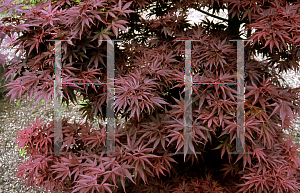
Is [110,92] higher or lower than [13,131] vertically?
higher

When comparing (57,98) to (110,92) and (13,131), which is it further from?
(13,131)

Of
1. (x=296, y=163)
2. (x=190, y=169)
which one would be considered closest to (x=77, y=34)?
(x=190, y=169)

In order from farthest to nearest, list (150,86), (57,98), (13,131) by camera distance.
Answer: (13,131) → (57,98) → (150,86)

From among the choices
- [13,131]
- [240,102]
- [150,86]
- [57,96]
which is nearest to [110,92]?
[150,86]

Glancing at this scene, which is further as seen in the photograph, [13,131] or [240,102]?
[13,131]

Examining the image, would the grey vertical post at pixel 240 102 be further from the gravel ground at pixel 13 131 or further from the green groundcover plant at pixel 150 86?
the gravel ground at pixel 13 131

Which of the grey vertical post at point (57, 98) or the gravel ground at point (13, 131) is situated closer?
the grey vertical post at point (57, 98)

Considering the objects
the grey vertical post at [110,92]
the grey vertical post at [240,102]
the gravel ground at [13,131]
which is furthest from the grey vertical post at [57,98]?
the gravel ground at [13,131]

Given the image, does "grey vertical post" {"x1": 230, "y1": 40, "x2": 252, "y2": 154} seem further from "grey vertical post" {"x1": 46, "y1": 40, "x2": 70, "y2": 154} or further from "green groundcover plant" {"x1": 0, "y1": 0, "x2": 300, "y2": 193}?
"grey vertical post" {"x1": 46, "y1": 40, "x2": 70, "y2": 154}

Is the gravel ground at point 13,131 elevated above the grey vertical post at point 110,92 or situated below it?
below

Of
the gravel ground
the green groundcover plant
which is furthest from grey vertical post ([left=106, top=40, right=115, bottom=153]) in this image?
the gravel ground

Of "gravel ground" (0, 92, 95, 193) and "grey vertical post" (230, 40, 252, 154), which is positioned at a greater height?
"grey vertical post" (230, 40, 252, 154)

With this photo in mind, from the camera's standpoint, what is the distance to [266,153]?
65.2 inches

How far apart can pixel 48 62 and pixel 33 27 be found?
0.25 meters
